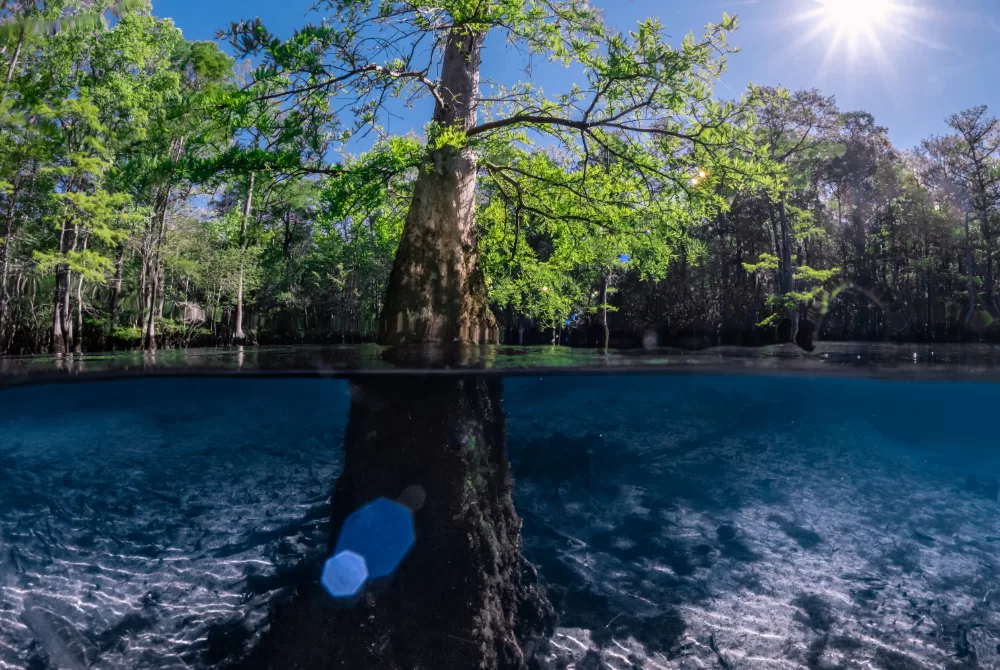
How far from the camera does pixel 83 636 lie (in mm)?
6547

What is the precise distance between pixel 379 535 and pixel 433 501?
0.57 metres

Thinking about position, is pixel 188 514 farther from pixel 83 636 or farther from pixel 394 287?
pixel 394 287

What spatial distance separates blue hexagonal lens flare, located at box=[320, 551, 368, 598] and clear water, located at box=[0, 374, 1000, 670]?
1.73 ft

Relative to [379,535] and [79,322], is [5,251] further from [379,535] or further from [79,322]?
[379,535]

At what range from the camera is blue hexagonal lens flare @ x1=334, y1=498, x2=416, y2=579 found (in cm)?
502

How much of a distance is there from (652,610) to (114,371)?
7984mm

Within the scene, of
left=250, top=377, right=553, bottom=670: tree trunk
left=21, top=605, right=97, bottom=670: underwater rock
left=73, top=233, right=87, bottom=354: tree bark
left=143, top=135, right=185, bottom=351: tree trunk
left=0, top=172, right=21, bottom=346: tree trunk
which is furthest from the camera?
left=143, top=135, right=185, bottom=351: tree trunk

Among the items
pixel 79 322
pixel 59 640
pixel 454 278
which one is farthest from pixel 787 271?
pixel 79 322

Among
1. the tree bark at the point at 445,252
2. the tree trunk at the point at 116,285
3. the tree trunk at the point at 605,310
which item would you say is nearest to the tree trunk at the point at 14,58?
the tree trunk at the point at 116,285

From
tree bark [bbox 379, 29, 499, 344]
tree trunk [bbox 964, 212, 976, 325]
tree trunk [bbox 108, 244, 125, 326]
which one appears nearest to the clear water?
tree bark [bbox 379, 29, 499, 344]

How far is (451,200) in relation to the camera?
8141mm

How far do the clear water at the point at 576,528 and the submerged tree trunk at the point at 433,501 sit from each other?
0.93 m

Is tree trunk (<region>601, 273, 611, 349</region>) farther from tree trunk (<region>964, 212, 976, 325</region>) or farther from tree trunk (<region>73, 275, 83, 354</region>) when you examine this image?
tree trunk (<region>73, 275, 83, 354</region>)

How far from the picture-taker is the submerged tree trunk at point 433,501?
4.68 metres
